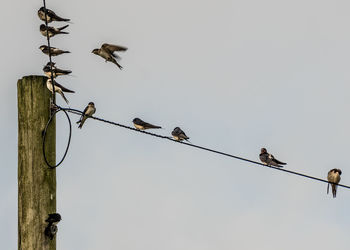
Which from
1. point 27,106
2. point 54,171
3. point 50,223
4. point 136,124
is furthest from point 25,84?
point 136,124

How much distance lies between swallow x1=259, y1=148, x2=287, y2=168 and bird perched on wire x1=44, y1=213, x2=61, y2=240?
8498mm

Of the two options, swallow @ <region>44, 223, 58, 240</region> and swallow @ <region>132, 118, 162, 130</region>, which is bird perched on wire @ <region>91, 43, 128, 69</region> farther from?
swallow @ <region>44, 223, 58, 240</region>

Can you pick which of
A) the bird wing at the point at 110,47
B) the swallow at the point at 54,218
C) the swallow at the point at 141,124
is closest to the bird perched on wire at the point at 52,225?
the swallow at the point at 54,218

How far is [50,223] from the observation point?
26.6ft

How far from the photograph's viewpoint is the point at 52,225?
8.09m

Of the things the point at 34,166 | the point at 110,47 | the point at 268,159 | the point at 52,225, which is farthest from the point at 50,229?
the point at 110,47

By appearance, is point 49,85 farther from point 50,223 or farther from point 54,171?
point 50,223

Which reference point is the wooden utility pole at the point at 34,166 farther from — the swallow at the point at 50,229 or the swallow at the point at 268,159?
the swallow at the point at 268,159

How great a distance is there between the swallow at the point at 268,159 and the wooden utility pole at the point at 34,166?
27.3ft

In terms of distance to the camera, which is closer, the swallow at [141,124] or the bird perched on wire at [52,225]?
the bird perched on wire at [52,225]

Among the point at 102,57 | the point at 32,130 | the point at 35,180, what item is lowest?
the point at 35,180

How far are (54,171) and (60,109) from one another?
2.21 feet

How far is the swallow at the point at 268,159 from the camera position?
16.4 metres

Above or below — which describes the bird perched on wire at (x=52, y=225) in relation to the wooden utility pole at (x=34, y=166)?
below
